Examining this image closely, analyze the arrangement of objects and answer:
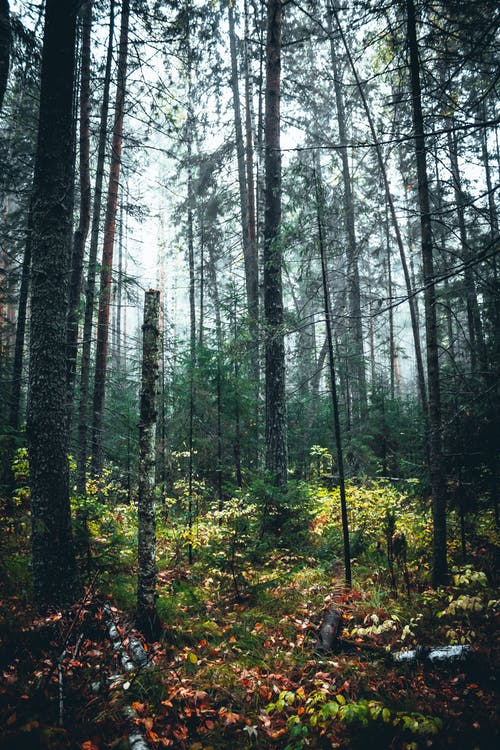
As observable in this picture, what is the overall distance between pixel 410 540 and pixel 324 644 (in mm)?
3595

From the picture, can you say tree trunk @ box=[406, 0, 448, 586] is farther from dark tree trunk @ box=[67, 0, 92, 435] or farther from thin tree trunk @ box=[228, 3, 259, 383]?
thin tree trunk @ box=[228, 3, 259, 383]

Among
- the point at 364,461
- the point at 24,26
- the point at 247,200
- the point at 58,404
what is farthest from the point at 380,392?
the point at 24,26

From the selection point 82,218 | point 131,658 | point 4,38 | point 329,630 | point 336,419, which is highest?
point 4,38

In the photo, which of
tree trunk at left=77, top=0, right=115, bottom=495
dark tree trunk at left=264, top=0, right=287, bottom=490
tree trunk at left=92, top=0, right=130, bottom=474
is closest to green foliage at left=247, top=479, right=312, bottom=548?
dark tree trunk at left=264, top=0, right=287, bottom=490

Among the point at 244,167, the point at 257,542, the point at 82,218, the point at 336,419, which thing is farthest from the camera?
the point at 244,167

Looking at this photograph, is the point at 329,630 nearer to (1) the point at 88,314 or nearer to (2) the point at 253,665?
(2) the point at 253,665

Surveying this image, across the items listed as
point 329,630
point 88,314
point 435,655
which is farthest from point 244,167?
point 435,655

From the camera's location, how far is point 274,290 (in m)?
8.91

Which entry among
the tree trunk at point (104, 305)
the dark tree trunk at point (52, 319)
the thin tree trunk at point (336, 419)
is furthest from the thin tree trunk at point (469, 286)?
the tree trunk at point (104, 305)

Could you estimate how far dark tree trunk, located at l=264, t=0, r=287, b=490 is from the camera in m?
8.70

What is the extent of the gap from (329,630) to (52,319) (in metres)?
5.72

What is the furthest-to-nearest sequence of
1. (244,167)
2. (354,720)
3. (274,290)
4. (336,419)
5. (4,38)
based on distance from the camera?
(244,167) < (274,290) < (336,419) < (4,38) < (354,720)

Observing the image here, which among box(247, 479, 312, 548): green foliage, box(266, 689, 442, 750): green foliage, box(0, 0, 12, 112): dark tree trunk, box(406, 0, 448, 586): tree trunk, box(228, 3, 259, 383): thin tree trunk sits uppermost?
box(228, 3, 259, 383): thin tree trunk

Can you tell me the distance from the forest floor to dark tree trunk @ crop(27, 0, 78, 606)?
43 centimetres
